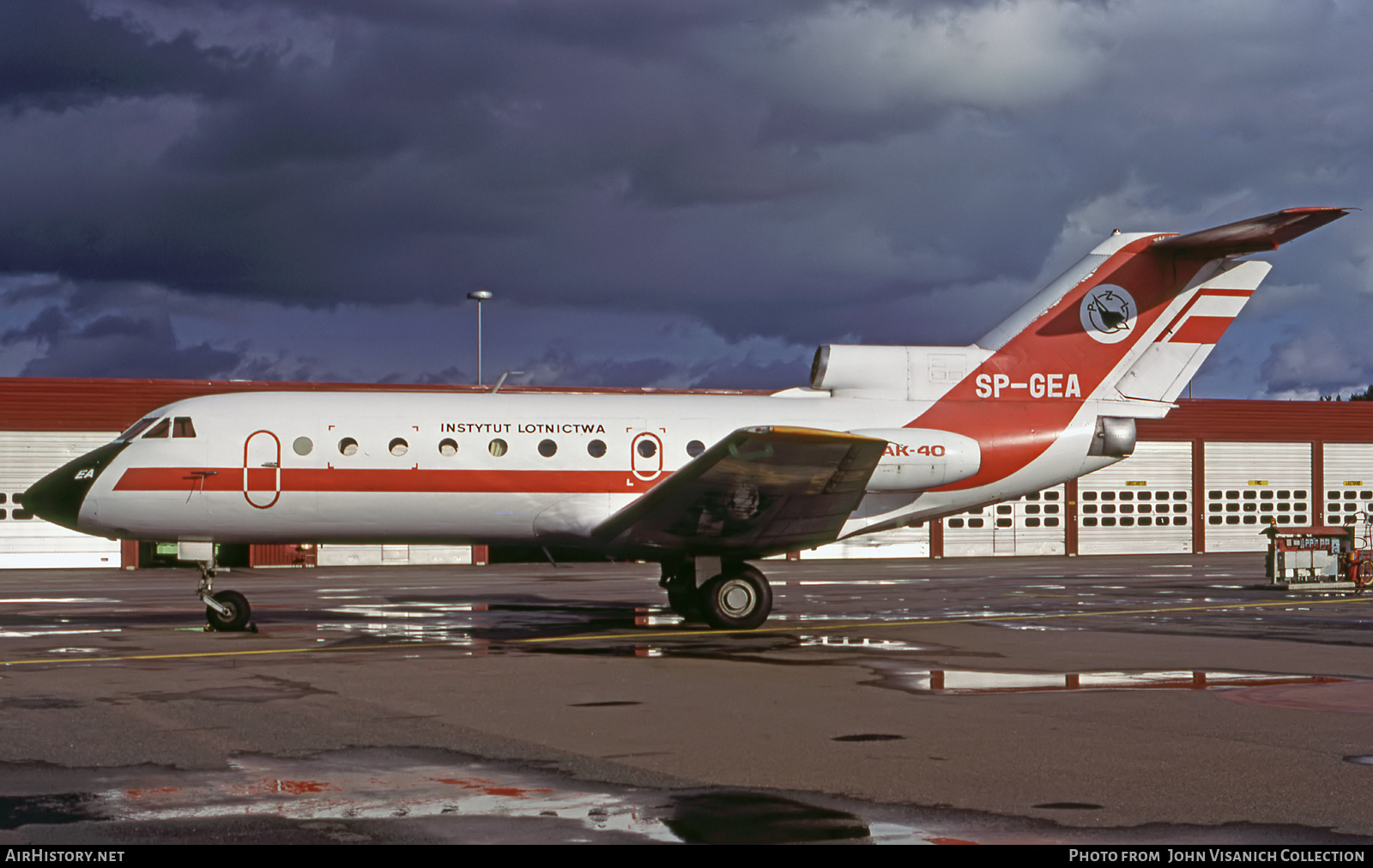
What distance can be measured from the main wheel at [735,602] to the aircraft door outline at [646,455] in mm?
1946

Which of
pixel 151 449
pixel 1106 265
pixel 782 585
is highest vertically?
pixel 1106 265

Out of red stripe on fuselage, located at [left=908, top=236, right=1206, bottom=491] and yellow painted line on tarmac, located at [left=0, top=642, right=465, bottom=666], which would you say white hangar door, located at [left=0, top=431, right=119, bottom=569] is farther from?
red stripe on fuselage, located at [left=908, top=236, right=1206, bottom=491]

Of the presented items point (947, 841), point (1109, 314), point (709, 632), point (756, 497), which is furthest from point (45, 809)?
point (1109, 314)

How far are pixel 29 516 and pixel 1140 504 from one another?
3772 cm

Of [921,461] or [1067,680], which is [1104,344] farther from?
[1067,680]

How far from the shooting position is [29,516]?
39.0 m

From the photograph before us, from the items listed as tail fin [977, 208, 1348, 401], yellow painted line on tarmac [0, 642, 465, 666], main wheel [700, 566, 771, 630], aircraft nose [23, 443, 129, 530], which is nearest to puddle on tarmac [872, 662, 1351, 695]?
main wheel [700, 566, 771, 630]

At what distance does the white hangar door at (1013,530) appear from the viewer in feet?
153

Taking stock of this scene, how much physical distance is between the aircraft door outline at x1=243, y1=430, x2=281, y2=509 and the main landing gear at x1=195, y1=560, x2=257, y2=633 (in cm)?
127

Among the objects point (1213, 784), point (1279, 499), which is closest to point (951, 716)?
point (1213, 784)

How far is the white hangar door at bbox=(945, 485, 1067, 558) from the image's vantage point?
153ft

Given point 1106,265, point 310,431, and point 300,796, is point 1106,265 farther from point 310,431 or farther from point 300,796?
point 300,796

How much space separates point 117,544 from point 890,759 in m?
36.8

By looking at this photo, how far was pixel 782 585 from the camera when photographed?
94.7 ft
